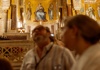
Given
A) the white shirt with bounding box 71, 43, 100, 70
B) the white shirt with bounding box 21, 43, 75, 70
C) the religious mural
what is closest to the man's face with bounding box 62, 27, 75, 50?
the white shirt with bounding box 71, 43, 100, 70

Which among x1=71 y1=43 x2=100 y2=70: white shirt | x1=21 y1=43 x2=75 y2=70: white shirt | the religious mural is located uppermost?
the religious mural

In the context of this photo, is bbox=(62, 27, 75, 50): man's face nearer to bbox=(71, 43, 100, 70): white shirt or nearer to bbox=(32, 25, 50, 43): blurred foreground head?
bbox=(71, 43, 100, 70): white shirt

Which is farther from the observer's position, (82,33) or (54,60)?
(54,60)

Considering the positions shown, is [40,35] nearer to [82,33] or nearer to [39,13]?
[82,33]

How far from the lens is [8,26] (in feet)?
50.4

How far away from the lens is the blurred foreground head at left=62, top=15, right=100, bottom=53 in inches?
58.6

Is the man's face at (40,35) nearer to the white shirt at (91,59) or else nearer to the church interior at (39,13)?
the white shirt at (91,59)

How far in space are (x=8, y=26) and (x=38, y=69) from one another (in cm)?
1312

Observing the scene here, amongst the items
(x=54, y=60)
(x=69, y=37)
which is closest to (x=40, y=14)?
(x=54, y=60)

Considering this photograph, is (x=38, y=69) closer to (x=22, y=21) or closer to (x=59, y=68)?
(x=59, y=68)

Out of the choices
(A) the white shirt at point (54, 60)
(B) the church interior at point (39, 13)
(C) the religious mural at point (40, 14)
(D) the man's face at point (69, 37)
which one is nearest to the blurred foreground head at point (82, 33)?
(D) the man's face at point (69, 37)

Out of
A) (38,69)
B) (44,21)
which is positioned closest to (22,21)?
(44,21)

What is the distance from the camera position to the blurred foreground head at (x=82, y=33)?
1.49m

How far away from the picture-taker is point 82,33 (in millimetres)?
1498
